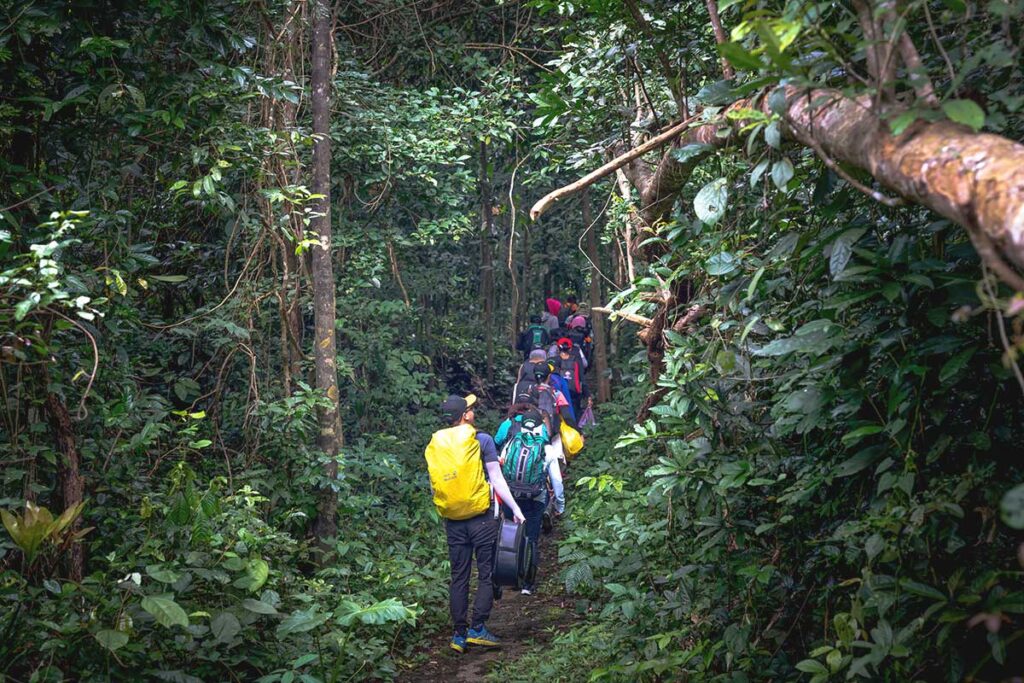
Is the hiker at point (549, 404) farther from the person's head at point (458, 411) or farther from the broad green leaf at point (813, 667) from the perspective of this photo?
the broad green leaf at point (813, 667)

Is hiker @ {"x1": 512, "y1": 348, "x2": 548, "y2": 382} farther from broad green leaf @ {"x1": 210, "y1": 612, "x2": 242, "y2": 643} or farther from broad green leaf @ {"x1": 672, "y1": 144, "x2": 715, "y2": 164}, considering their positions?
broad green leaf @ {"x1": 672, "y1": 144, "x2": 715, "y2": 164}

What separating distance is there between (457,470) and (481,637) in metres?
1.42

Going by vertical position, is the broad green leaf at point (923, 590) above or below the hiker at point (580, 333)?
below

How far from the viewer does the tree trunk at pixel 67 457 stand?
4.91 m

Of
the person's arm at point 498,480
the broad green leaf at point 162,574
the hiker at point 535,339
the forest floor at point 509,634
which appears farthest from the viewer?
the hiker at point 535,339

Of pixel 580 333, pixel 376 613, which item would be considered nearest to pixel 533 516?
pixel 376 613

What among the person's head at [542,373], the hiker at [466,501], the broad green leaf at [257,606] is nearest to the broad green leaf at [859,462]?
the broad green leaf at [257,606]

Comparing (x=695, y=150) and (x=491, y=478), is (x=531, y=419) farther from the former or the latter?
(x=695, y=150)

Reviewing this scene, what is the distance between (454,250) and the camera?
1794 centimetres

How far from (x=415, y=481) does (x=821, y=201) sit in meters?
8.16

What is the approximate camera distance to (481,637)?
6934 mm

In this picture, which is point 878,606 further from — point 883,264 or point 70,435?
point 70,435

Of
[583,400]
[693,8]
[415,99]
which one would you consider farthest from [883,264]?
[583,400]

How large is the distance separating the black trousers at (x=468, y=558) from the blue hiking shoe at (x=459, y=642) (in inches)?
1.3
